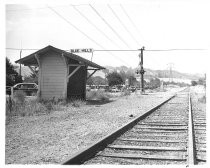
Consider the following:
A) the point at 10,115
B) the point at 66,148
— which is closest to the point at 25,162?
the point at 66,148

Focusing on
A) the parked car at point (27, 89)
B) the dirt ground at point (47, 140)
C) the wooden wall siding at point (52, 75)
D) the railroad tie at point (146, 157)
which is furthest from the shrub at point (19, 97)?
the railroad tie at point (146, 157)

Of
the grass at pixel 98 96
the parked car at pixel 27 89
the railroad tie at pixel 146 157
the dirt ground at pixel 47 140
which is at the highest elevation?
the parked car at pixel 27 89

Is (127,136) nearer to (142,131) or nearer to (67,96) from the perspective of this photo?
(142,131)

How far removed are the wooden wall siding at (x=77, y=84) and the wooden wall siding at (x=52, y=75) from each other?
3.08 ft

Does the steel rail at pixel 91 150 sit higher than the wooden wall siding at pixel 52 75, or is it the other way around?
the wooden wall siding at pixel 52 75

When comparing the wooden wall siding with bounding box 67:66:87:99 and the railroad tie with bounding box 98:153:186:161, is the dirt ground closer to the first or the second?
the railroad tie with bounding box 98:153:186:161

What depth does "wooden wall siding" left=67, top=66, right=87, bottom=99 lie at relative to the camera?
17812mm

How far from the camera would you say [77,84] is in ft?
62.1

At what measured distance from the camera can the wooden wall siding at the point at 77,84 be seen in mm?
17812

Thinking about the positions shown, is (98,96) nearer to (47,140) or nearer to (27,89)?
(27,89)

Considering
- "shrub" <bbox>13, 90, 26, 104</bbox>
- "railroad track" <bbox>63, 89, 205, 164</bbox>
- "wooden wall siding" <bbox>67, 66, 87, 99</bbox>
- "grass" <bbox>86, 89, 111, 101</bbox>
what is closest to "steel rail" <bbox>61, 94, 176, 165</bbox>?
"railroad track" <bbox>63, 89, 205, 164</bbox>

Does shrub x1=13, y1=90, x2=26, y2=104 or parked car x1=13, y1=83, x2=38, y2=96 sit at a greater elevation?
parked car x1=13, y1=83, x2=38, y2=96

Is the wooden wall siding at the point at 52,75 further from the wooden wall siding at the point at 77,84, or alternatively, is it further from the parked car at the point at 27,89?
the parked car at the point at 27,89

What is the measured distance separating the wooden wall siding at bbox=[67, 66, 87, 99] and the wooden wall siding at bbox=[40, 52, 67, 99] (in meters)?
0.94
